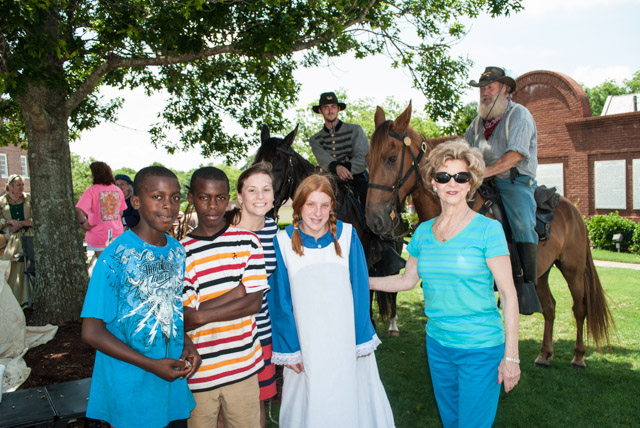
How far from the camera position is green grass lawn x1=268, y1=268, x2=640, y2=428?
13.9ft

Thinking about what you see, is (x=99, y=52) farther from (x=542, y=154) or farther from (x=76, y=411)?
(x=542, y=154)

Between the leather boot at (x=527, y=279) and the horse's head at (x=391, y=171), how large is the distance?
4.33 ft

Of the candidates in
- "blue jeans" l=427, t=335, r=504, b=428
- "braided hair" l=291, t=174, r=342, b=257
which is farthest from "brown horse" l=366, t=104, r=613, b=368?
"blue jeans" l=427, t=335, r=504, b=428

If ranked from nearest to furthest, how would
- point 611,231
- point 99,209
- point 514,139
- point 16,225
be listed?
point 514,139 → point 99,209 → point 16,225 → point 611,231

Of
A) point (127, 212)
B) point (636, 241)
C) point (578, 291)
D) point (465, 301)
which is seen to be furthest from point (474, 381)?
point (636, 241)

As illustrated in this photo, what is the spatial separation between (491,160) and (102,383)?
4029 millimetres

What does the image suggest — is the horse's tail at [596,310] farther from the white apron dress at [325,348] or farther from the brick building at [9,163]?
the brick building at [9,163]

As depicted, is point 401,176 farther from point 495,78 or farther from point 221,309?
point 221,309

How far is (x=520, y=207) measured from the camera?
452 centimetres

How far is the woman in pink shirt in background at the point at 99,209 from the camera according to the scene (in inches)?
267

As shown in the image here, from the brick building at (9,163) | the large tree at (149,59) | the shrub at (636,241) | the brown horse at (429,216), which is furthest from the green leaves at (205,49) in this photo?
the brick building at (9,163)

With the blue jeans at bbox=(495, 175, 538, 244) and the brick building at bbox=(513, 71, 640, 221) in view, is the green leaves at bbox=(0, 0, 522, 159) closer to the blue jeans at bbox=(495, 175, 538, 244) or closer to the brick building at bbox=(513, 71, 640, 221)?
the blue jeans at bbox=(495, 175, 538, 244)

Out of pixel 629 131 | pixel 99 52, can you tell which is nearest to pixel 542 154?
pixel 629 131

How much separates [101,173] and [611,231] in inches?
697
